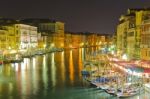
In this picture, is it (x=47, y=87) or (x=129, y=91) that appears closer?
(x=129, y=91)

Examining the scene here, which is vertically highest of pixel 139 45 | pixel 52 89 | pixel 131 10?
pixel 131 10

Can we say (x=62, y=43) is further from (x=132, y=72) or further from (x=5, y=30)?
(x=132, y=72)

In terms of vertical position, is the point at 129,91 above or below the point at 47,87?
above

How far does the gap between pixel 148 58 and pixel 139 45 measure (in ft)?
16.8

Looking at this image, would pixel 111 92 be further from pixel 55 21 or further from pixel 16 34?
pixel 55 21

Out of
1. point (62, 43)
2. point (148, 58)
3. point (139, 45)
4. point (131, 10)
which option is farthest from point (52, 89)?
point (62, 43)

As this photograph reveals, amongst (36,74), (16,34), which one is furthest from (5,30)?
(36,74)

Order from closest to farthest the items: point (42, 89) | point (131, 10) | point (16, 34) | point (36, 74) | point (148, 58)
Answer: point (42, 89) < point (148, 58) < point (36, 74) < point (131, 10) < point (16, 34)

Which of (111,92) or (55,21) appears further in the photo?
(55,21)

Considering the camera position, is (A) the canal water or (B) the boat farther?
(A) the canal water

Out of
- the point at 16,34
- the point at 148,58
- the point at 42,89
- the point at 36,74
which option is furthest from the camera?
the point at 16,34

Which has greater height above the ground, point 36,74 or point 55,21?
point 55,21

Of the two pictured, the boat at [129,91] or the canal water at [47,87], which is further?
the canal water at [47,87]

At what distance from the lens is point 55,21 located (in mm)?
111875
